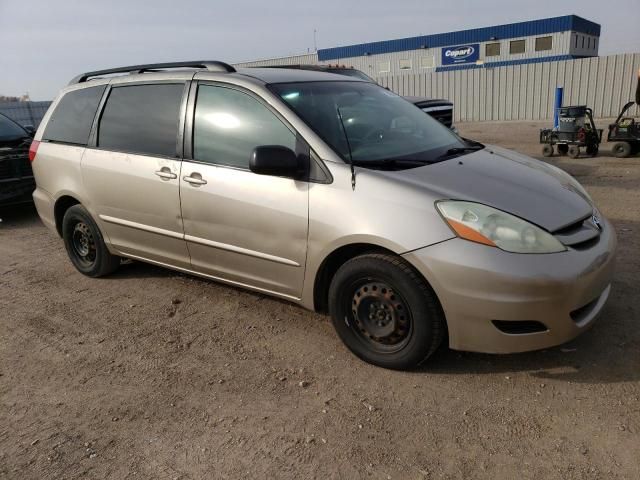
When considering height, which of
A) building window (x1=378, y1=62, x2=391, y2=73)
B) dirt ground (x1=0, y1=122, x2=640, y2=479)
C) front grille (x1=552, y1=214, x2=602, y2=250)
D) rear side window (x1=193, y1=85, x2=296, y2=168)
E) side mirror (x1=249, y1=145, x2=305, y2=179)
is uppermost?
building window (x1=378, y1=62, x2=391, y2=73)

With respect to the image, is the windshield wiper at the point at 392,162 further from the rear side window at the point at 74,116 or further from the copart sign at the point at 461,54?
the copart sign at the point at 461,54

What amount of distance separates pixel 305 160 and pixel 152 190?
1409 mm

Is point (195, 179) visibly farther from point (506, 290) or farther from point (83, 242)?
point (506, 290)

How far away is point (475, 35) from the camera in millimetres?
36531

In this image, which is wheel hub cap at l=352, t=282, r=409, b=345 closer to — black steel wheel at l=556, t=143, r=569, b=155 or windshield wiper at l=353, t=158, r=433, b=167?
windshield wiper at l=353, t=158, r=433, b=167

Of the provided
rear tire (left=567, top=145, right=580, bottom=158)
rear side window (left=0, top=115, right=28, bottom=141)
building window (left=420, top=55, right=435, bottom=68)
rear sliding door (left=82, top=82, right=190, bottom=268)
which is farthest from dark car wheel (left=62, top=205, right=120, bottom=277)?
building window (left=420, top=55, right=435, bottom=68)

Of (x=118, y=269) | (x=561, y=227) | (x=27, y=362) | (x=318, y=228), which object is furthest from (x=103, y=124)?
(x=561, y=227)

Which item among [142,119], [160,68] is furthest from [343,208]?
[160,68]

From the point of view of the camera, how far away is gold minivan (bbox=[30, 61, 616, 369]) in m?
2.79

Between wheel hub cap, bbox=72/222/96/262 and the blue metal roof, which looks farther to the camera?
the blue metal roof

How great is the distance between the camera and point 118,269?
16.9 feet

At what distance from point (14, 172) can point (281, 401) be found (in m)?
6.31

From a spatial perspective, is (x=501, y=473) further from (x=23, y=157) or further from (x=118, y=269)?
(x=23, y=157)

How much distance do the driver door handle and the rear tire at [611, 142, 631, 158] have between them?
33.5 feet
